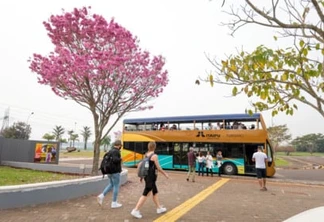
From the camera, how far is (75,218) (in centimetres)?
621

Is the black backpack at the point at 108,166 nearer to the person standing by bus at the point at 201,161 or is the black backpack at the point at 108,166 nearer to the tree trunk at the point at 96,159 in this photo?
the tree trunk at the point at 96,159

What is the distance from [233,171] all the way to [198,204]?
11.1 m

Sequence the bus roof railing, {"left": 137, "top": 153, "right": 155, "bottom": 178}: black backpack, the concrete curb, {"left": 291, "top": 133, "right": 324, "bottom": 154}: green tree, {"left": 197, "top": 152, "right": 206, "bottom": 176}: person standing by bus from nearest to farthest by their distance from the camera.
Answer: {"left": 137, "top": 153, "right": 155, "bottom": 178}: black backpack, the concrete curb, {"left": 197, "top": 152, "right": 206, "bottom": 176}: person standing by bus, the bus roof railing, {"left": 291, "top": 133, "right": 324, "bottom": 154}: green tree

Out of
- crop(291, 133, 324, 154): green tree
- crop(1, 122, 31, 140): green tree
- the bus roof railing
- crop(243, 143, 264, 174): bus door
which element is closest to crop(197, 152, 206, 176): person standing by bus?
crop(243, 143, 264, 174): bus door

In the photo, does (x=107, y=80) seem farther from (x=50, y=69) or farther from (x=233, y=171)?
(x=233, y=171)

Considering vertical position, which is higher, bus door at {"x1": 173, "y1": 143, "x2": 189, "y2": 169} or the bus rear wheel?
bus door at {"x1": 173, "y1": 143, "x2": 189, "y2": 169}

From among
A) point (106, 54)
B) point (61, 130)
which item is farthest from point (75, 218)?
point (61, 130)

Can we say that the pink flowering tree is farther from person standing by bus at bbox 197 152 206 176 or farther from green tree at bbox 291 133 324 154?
green tree at bbox 291 133 324 154

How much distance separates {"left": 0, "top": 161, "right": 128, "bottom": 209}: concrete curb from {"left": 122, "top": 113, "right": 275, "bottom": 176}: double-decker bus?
1099 cm

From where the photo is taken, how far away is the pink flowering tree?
12086 mm

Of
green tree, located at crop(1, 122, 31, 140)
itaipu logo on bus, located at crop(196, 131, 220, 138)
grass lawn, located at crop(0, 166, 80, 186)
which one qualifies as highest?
green tree, located at crop(1, 122, 31, 140)

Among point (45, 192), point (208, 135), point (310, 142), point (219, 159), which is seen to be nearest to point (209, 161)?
point (219, 159)

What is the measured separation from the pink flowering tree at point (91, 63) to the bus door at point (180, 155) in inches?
304

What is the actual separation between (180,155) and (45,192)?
13428mm
